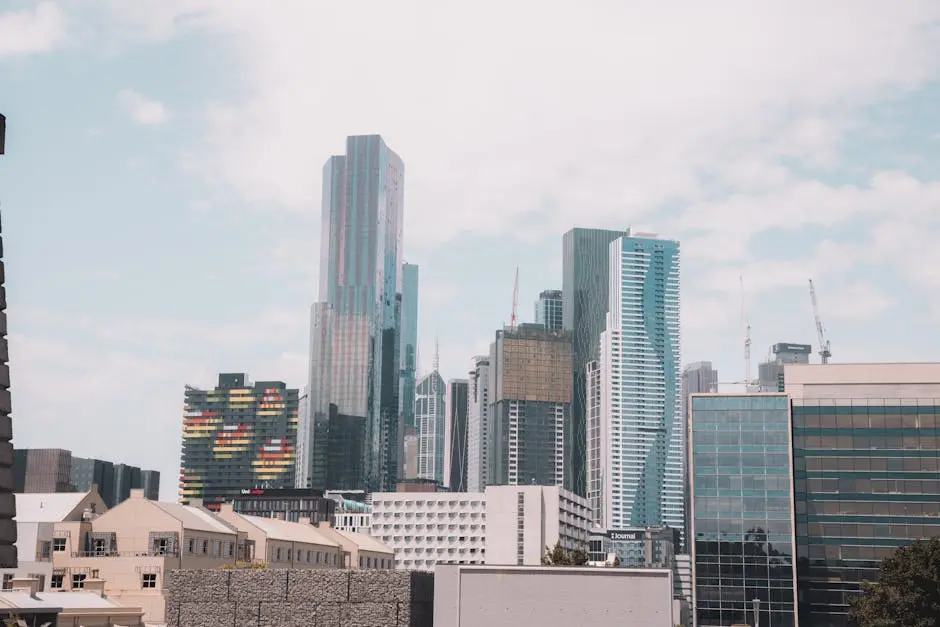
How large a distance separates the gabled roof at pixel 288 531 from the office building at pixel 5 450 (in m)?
103

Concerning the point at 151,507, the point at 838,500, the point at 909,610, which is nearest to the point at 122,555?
the point at 151,507

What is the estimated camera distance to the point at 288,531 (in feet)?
575

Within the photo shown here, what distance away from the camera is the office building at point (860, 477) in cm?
17738

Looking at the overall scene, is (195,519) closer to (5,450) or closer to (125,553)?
(125,553)

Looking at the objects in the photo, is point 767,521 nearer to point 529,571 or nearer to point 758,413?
point 758,413

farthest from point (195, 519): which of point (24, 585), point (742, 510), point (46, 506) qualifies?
point (742, 510)

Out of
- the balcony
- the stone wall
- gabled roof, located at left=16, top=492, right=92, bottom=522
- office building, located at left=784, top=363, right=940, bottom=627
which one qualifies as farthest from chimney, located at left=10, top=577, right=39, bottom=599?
office building, located at left=784, top=363, right=940, bottom=627

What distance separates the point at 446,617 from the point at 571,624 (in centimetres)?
778

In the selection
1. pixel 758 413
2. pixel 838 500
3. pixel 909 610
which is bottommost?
pixel 909 610

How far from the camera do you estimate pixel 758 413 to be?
18600cm

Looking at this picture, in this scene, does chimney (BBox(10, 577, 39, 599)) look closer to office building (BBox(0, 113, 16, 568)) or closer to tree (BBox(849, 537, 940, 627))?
office building (BBox(0, 113, 16, 568))

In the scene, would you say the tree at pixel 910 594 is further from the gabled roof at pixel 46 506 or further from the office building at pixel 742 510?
the gabled roof at pixel 46 506

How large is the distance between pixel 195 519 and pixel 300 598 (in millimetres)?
78386

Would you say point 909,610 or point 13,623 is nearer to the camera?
point 13,623
